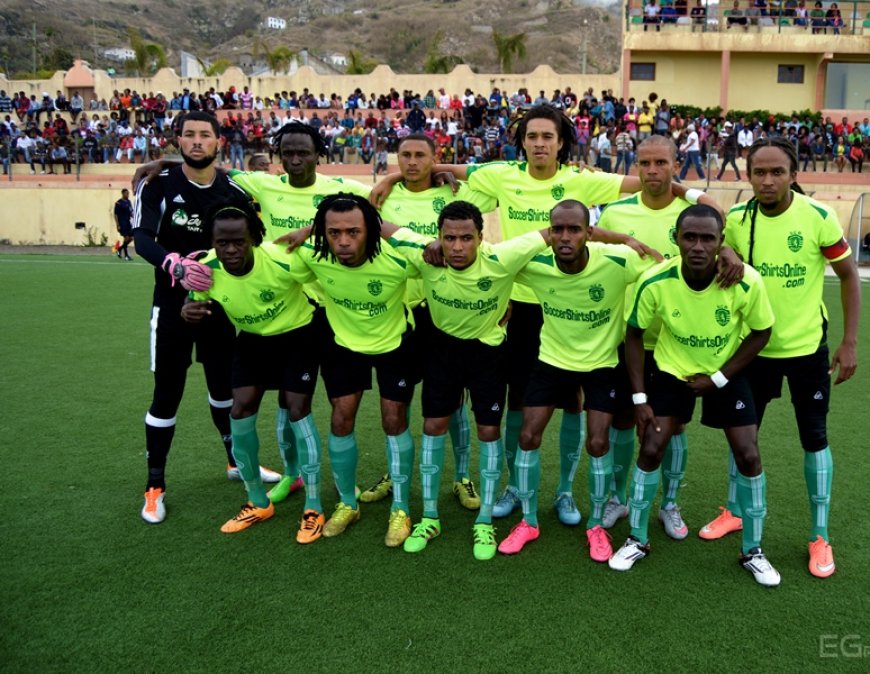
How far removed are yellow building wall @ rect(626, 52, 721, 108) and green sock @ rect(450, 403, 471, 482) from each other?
30.6 meters

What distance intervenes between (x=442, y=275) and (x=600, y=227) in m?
1.01

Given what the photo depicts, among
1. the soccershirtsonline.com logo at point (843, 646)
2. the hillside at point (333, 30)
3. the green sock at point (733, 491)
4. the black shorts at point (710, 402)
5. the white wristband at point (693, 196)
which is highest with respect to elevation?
the hillside at point (333, 30)

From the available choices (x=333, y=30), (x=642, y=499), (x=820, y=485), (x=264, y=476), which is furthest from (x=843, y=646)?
(x=333, y=30)

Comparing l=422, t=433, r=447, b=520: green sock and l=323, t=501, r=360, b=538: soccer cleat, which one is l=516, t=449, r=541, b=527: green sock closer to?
l=422, t=433, r=447, b=520: green sock

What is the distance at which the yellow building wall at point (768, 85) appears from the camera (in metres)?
33.1

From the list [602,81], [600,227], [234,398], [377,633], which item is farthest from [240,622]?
[602,81]

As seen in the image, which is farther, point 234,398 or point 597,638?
point 234,398

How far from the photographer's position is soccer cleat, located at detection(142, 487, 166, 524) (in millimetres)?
4848

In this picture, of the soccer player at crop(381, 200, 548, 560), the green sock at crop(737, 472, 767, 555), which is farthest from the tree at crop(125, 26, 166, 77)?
the green sock at crop(737, 472, 767, 555)

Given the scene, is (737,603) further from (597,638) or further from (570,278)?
(570,278)

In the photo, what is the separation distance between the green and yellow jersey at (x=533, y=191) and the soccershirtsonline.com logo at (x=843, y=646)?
95.1 inches

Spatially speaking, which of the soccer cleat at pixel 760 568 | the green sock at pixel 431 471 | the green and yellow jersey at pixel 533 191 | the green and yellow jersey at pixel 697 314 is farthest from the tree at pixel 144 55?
the soccer cleat at pixel 760 568

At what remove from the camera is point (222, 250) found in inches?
178

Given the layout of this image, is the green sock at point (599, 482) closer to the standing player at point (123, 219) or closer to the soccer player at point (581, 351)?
the soccer player at point (581, 351)
